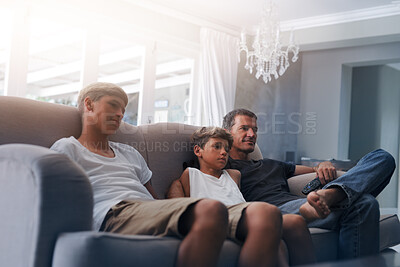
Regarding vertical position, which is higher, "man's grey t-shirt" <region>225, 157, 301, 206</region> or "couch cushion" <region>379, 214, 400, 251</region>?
"man's grey t-shirt" <region>225, 157, 301, 206</region>

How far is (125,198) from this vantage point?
62.1 inches

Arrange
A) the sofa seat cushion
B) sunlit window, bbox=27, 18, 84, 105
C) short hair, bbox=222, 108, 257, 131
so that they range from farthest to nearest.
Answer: sunlit window, bbox=27, 18, 84, 105
short hair, bbox=222, 108, 257, 131
the sofa seat cushion

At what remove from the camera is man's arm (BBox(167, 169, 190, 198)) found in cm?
199

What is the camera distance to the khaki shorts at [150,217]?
52.5 inches

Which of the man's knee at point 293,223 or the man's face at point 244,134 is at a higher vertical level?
the man's face at point 244,134

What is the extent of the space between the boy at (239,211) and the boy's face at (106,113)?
432mm

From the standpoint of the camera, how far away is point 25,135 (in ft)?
5.65

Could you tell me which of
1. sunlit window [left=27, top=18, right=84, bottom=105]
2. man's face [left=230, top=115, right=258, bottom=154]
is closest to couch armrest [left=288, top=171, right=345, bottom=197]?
man's face [left=230, top=115, right=258, bottom=154]

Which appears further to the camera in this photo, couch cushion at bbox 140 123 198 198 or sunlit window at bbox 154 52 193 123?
sunlit window at bbox 154 52 193 123

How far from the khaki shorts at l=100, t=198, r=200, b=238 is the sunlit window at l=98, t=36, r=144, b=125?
3.38 meters

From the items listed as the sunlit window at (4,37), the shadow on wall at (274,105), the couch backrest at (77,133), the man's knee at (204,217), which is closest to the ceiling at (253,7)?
the shadow on wall at (274,105)

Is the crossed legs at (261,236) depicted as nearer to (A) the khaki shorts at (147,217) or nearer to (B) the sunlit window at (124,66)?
(A) the khaki shorts at (147,217)

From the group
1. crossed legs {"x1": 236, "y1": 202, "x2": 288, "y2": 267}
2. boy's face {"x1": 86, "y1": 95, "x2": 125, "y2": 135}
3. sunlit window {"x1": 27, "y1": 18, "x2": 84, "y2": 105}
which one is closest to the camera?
crossed legs {"x1": 236, "y1": 202, "x2": 288, "y2": 267}

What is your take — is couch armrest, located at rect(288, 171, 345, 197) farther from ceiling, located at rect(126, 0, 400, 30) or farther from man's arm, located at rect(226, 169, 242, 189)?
ceiling, located at rect(126, 0, 400, 30)
